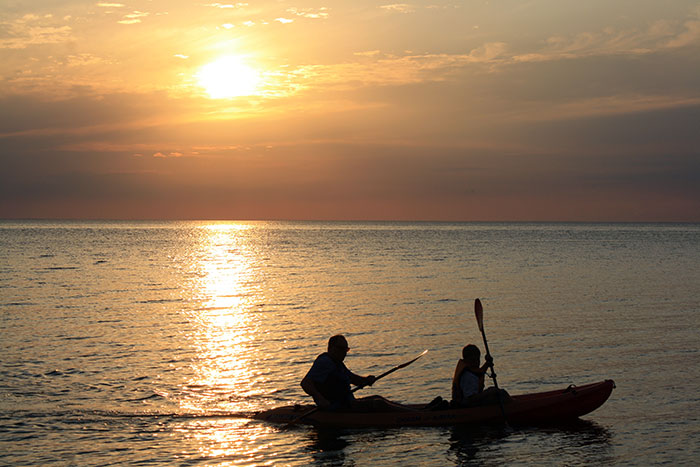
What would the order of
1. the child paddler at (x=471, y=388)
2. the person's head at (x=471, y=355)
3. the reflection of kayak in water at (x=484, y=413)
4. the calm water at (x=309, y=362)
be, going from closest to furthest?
1. the calm water at (x=309, y=362)
2. the person's head at (x=471, y=355)
3. the child paddler at (x=471, y=388)
4. the reflection of kayak in water at (x=484, y=413)

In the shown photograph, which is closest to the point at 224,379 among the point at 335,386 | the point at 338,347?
the point at 335,386

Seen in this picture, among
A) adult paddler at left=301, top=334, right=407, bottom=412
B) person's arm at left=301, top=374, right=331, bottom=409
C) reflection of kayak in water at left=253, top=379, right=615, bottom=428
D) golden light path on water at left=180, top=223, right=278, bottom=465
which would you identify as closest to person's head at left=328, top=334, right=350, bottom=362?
adult paddler at left=301, top=334, right=407, bottom=412

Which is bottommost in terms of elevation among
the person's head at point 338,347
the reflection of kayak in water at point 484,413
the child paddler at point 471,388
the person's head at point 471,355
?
the reflection of kayak in water at point 484,413

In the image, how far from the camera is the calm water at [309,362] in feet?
42.6

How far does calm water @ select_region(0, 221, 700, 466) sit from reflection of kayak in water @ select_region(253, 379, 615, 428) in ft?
0.80

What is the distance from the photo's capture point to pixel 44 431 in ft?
45.7

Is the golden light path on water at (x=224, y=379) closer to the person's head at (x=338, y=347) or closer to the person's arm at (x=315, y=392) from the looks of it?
the person's arm at (x=315, y=392)

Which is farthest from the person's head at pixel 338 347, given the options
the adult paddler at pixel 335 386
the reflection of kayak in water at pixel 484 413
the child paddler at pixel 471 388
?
the child paddler at pixel 471 388

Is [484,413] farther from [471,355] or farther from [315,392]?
[315,392]

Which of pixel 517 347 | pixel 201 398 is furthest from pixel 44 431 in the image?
pixel 517 347

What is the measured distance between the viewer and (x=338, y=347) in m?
14.0

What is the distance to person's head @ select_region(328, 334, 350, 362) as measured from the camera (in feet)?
45.9

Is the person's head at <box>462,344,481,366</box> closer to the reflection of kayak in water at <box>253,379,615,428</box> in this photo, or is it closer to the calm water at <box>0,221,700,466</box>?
the reflection of kayak in water at <box>253,379,615,428</box>

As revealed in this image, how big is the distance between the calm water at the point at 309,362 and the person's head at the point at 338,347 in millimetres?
A: 1572
